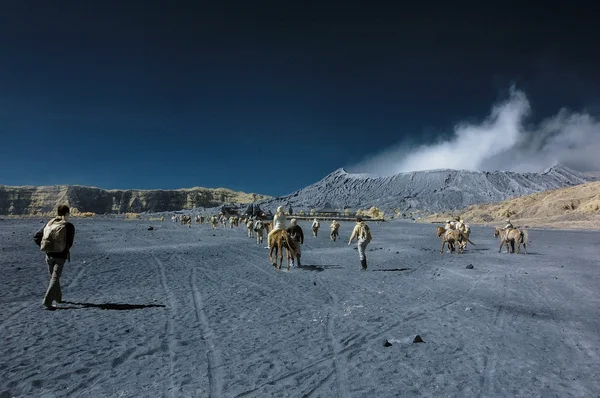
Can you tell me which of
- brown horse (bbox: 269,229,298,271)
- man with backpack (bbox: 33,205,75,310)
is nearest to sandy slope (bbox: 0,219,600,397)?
man with backpack (bbox: 33,205,75,310)

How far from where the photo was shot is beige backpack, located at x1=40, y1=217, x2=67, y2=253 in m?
8.16

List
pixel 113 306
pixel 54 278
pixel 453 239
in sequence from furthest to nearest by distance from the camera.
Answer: pixel 453 239 < pixel 113 306 < pixel 54 278

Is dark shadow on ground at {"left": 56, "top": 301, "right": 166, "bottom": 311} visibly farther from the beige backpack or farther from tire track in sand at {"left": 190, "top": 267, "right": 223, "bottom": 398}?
the beige backpack

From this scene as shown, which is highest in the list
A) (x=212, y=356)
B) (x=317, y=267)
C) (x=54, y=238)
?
(x=54, y=238)

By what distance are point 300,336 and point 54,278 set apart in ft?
19.9

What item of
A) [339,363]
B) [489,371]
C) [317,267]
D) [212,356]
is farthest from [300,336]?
[317,267]

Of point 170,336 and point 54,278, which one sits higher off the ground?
point 54,278

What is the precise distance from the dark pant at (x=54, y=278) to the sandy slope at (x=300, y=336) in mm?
436

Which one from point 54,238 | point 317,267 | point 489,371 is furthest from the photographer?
point 317,267

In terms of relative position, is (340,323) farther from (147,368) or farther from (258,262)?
(258,262)

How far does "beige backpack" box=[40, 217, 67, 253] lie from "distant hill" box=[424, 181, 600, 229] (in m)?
65.6

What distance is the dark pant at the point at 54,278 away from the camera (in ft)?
27.2

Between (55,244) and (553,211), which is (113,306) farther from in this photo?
(553,211)

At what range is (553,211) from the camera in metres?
72.8
